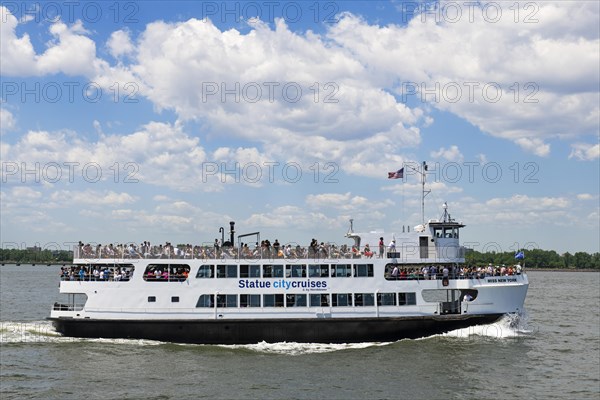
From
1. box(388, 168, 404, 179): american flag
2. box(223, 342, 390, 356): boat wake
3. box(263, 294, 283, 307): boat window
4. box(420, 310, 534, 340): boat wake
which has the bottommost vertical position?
box(223, 342, 390, 356): boat wake

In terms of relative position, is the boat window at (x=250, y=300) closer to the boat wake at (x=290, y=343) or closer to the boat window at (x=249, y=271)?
the boat window at (x=249, y=271)

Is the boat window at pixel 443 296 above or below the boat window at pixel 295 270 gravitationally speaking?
below

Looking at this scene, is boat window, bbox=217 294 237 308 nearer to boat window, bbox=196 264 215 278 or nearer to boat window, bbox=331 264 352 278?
boat window, bbox=196 264 215 278

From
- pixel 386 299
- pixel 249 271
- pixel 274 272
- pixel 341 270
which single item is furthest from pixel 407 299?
pixel 249 271

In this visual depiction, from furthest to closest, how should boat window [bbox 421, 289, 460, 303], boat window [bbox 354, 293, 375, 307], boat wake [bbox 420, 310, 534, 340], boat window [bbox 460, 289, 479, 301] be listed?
boat window [bbox 421, 289, 460, 303] → boat window [bbox 460, 289, 479, 301] → boat wake [bbox 420, 310, 534, 340] → boat window [bbox 354, 293, 375, 307]

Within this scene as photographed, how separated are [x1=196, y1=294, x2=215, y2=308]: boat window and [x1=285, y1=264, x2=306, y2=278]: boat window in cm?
383

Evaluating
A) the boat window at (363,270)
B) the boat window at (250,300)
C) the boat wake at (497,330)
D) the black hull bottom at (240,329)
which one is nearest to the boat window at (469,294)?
the boat wake at (497,330)

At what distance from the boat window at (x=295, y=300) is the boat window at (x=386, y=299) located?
3710 mm

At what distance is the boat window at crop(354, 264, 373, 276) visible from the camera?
104 feet

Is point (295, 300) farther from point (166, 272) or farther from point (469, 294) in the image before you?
point (469, 294)

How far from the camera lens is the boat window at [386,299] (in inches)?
1233

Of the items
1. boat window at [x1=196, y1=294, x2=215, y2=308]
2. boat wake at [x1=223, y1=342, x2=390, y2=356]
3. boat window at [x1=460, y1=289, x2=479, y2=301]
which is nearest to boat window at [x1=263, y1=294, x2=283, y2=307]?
boat wake at [x1=223, y1=342, x2=390, y2=356]

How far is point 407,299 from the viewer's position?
1240 inches

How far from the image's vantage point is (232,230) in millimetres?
33875
